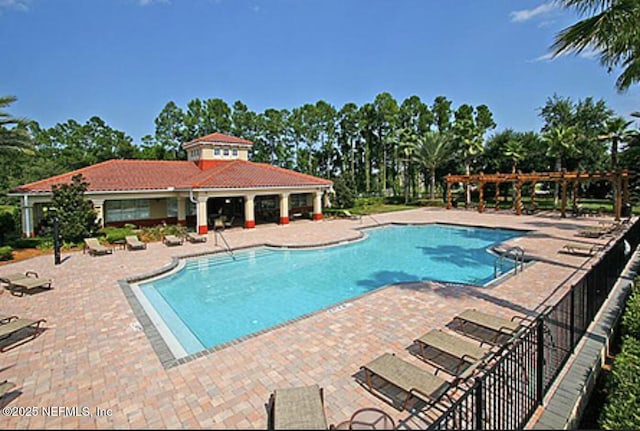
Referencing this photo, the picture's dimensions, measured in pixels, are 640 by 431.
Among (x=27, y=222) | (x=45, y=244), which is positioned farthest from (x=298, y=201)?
(x=27, y=222)

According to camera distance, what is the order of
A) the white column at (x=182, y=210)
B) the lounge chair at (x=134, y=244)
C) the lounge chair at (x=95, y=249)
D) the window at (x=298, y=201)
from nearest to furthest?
1. the lounge chair at (x=95, y=249)
2. the lounge chair at (x=134, y=244)
3. the white column at (x=182, y=210)
4. the window at (x=298, y=201)

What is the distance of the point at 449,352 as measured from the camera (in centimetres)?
569

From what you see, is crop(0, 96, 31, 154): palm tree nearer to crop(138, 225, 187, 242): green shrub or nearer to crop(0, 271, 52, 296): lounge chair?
crop(138, 225, 187, 242): green shrub

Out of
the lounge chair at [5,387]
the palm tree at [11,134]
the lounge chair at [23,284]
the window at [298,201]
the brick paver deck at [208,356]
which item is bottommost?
the brick paver deck at [208,356]

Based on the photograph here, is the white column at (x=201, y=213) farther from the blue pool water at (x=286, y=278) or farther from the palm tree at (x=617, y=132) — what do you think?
the palm tree at (x=617, y=132)

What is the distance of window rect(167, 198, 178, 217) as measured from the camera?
24656mm

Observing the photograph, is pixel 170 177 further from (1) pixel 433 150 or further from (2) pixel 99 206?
(1) pixel 433 150

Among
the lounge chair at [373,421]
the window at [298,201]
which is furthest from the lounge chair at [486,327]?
the window at [298,201]

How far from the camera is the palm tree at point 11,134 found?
14.9 metres

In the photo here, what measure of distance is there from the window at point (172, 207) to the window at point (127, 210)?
1369 millimetres

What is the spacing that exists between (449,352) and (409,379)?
3.85 feet

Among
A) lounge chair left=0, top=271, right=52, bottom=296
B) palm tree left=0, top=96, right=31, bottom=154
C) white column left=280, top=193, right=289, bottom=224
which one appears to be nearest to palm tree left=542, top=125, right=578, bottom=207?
white column left=280, top=193, right=289, bottom=224

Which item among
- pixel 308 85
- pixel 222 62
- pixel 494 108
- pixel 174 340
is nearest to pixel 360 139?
pixel 308 85

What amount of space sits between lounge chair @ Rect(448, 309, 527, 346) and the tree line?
29481 mm
